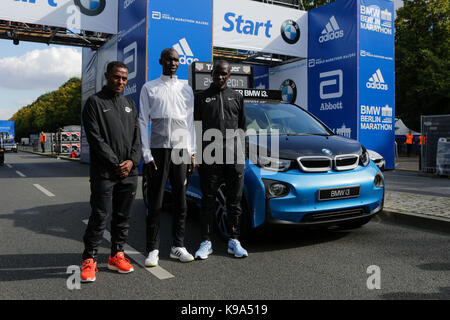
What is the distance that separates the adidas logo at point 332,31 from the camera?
1509 centimetres

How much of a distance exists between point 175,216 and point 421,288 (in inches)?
87.1

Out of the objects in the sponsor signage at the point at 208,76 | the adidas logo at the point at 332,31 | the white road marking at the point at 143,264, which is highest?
the adidas logo at the point at 332,31

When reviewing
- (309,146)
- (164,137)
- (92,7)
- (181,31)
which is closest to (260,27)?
(181,31)

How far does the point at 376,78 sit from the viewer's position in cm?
1463

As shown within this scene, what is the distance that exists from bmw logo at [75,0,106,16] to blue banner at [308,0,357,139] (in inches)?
319

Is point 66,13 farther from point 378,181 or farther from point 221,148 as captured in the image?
point 378,181

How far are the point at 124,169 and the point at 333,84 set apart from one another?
13.2 meters

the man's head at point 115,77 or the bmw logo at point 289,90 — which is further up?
the bmw logo at point 289,90

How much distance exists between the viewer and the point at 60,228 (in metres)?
5.50

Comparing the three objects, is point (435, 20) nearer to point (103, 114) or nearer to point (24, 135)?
point (103, 114)

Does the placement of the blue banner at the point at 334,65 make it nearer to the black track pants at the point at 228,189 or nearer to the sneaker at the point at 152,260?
the black track pants at the point at 228,189

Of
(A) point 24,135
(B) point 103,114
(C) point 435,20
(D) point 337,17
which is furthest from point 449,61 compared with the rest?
(A) point 24,135

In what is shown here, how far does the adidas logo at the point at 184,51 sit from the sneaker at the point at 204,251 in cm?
932

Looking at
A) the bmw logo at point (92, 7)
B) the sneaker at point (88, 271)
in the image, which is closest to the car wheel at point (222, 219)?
the sneaker at point (88, 271)
